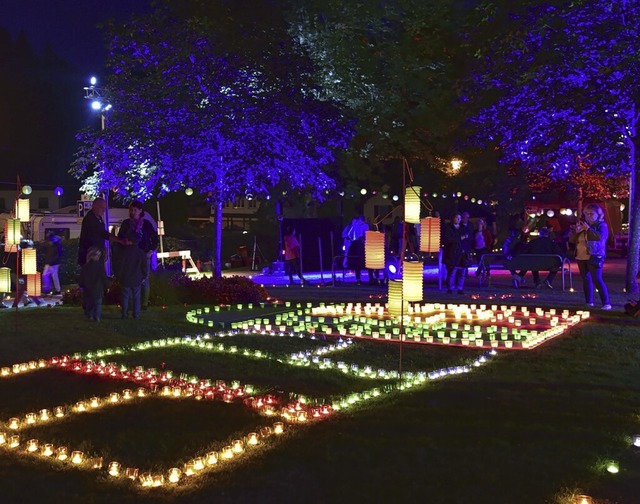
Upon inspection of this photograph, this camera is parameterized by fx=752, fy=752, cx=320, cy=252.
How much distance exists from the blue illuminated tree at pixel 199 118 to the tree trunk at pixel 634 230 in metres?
6.91

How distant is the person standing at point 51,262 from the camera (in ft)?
54.8

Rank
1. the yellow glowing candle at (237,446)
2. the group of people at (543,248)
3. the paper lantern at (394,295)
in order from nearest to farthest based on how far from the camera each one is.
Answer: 1. the yellow glowing candle at (237,446)
2. the paper lantern at (394,295)
3. the group of people at (543,248)

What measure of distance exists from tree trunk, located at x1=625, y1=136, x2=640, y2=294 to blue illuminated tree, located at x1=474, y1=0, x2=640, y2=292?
0.02 m

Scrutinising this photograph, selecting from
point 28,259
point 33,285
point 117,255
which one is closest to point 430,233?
point 117,255

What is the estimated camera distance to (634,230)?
16922 millimetres

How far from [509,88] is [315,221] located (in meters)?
8.30

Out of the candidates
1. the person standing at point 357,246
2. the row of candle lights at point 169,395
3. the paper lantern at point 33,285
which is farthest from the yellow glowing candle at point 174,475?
the person standing at point 357,246

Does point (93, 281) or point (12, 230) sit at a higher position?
point (12, 230)

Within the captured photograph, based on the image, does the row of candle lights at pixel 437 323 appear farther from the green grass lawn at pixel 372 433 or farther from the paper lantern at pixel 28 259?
the paper lantern at pixel 28 259

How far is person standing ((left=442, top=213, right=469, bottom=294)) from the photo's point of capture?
15.5 m

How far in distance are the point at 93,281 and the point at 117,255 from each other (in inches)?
20.8

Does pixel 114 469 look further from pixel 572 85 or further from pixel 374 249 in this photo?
pixel 572 85

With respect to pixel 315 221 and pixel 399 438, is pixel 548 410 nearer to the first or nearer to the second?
pixel 399 438

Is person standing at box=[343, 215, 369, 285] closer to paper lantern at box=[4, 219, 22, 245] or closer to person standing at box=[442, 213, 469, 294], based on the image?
person standing at box=[442, 213, 469, 294]
